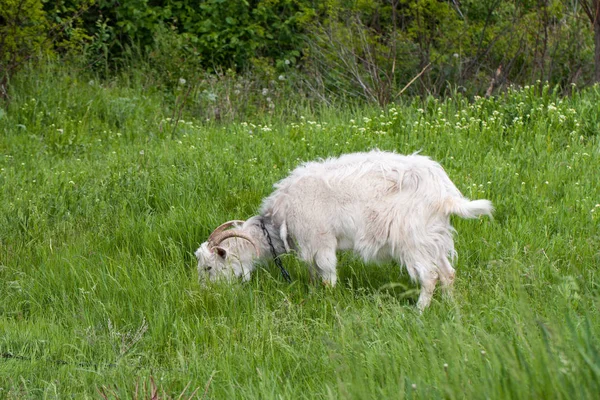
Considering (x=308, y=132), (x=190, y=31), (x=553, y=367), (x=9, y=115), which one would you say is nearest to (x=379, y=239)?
(x=553, y=367)

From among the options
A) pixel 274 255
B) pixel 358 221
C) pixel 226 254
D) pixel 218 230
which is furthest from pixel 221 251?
pixel 358 221

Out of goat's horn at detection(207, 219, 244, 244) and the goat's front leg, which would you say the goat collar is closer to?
goat's horn at detection(207, 219, 244, 244)

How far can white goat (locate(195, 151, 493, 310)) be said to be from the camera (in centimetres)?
606

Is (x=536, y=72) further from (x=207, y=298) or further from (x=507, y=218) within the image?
(x=207, y=298)

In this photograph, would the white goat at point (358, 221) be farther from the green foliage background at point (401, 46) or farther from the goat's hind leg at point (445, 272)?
the green foliage background at point (401, 46)

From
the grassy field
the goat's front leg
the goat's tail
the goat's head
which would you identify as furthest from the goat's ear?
the goat's tail

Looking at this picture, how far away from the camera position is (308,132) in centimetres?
969

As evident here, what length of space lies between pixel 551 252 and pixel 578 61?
26.3 ft

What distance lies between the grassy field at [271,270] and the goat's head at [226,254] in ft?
0.66

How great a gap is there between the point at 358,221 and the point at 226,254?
48.4 inches

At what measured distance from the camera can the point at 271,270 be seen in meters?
7.25

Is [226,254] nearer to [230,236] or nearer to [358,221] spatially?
[230,236]

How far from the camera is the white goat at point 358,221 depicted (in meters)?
6.06

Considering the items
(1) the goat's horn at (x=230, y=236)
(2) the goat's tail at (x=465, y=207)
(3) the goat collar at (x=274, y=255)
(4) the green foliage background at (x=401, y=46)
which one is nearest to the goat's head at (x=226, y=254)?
(1) the goat's horn at (x=230, y=236)
